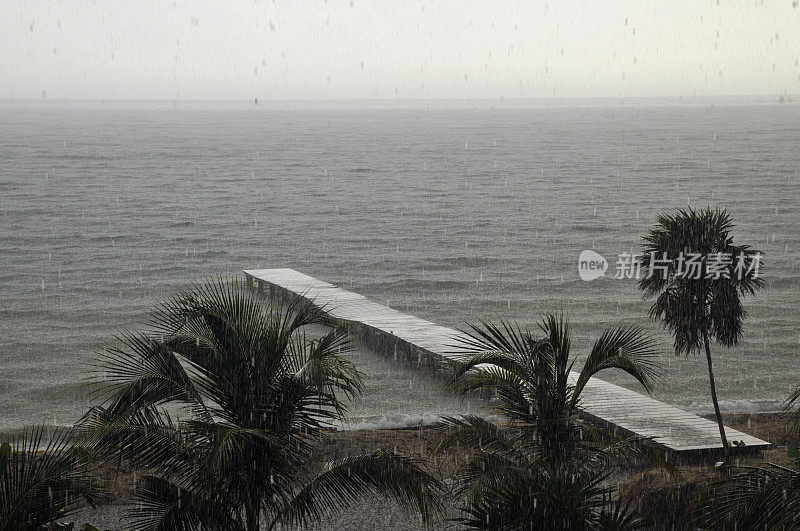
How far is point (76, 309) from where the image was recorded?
28609 millimetres

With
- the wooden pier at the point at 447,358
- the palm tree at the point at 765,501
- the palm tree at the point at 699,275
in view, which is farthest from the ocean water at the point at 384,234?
the palm tree at the point at 765,501

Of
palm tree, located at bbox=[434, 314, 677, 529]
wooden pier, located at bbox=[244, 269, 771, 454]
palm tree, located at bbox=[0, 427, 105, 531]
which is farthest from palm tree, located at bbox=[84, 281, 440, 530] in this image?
wooden pier, located at bbox=[244, 269, 771, 454]

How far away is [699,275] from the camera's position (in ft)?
43.4

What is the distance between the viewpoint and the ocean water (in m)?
21.0

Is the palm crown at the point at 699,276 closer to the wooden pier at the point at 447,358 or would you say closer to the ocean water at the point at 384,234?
the wooden pier at the point at 447,358

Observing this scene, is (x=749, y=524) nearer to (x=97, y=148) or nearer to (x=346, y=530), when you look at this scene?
(x=346, y=530)

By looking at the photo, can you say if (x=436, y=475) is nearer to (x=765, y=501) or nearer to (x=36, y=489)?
(x=765, y=501)

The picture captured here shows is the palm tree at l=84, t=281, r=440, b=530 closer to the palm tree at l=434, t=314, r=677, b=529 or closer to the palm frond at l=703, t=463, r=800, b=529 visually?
the palm tree at l=434, t=314, r=677, b=529

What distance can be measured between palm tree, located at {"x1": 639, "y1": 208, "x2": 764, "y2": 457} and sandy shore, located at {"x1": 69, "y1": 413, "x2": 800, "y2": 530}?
1649mm

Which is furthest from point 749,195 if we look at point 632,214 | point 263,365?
point 263,365

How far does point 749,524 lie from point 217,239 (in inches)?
1620

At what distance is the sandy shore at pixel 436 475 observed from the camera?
10.8m

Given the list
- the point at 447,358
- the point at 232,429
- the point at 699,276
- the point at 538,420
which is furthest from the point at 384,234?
the point at 232,429

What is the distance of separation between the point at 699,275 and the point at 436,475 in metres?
4.97
